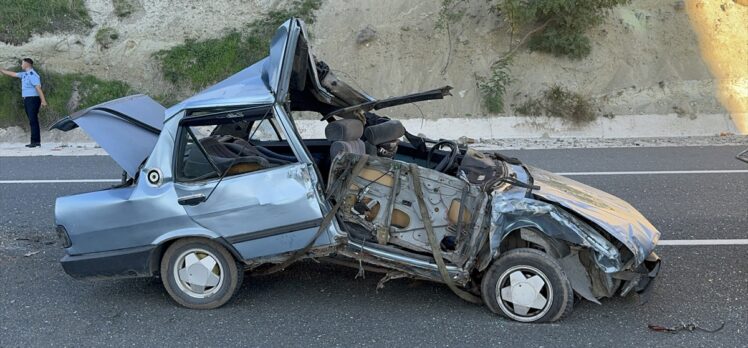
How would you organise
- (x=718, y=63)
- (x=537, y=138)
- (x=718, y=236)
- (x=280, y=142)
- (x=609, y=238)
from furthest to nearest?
1. (x=718, y=63)
2. (x=537, y=138)
3. (x=718, y=236)
4. (x=280, y=142)
5. (x=609, y=238)

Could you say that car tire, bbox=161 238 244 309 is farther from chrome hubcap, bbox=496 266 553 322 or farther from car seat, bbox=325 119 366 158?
chrome hubcap, bbox=496 266 553 322

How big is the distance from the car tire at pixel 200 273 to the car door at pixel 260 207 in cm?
17

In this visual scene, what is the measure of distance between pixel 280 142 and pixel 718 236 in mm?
4111

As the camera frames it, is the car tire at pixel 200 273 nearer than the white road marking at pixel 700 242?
Yes

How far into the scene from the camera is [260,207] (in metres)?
4.18

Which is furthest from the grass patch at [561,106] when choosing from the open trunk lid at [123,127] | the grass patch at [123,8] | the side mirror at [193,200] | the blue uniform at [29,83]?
the grass patch at [123,8]

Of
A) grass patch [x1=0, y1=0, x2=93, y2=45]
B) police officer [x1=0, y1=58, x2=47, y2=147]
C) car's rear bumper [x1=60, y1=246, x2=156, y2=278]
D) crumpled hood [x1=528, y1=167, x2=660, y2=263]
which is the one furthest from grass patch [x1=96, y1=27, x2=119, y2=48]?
crumpled hood [x1=528, y1=167, x2=660, y2=263]

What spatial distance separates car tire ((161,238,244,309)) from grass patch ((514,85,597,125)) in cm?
1030

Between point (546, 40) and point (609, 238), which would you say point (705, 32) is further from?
point (609, 238)

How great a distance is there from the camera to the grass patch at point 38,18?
16328 millimetres

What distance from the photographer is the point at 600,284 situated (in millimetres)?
4117

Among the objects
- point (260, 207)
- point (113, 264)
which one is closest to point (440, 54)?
point (260, 207)

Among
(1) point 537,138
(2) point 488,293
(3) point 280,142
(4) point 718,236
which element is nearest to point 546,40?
(1) point 537,138

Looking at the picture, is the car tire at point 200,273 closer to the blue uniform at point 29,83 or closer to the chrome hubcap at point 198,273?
the chrome hubcap at point 198,273
